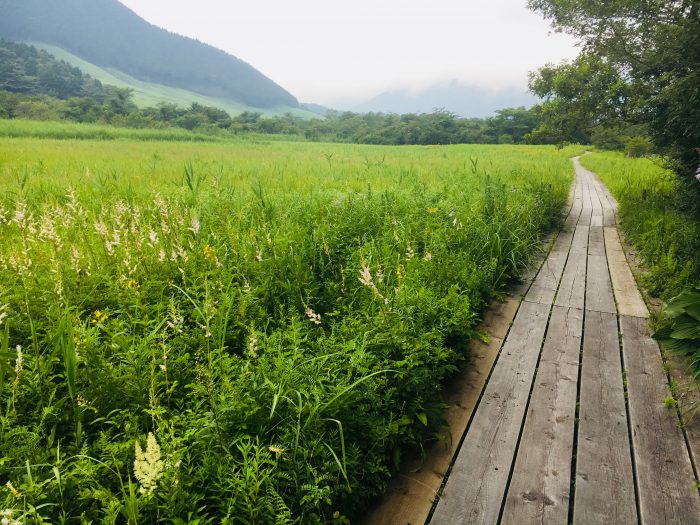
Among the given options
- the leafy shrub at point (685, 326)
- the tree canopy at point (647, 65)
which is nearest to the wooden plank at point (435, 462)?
the leafy shrub at point (685, 326)

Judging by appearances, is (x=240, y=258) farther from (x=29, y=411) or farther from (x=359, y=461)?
(x=359, y=461)

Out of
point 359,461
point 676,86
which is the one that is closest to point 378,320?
point 359,461

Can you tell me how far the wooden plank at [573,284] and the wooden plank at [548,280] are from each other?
0.07 metres

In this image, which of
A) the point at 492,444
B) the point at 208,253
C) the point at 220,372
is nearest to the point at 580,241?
the point at 492,444

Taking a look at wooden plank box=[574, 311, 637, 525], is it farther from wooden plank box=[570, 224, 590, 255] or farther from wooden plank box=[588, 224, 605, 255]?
wooden plank box=[588, 224, 605, 255]

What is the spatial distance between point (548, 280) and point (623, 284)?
0.90 meters

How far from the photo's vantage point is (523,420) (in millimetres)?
2461

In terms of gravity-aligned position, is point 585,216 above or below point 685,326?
above

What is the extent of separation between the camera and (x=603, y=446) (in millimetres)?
2240

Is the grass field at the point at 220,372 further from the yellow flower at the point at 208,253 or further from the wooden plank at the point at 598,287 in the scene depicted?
the wooden plank at the point at 598,287

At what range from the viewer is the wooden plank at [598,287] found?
4102 millimetres

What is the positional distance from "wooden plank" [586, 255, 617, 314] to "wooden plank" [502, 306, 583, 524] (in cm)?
99

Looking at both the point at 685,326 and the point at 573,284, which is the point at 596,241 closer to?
the point at 573,284

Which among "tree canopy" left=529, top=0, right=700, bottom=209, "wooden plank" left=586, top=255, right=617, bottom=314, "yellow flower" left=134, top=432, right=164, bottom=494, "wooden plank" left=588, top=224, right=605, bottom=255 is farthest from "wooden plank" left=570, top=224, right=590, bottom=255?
"yellow flower" left=134, top=432, right=164, bottom=494
